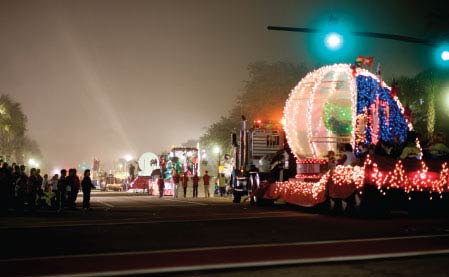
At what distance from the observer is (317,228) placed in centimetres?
1161

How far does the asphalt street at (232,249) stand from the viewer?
261 inches

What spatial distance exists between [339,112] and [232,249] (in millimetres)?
13321

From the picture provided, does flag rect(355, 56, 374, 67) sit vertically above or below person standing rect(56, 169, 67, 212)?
above

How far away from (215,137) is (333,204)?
56.2m

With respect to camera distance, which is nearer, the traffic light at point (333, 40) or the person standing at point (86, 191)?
the traffic light at point (333, 40)

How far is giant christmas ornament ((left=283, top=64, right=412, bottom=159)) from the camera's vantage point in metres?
17.6

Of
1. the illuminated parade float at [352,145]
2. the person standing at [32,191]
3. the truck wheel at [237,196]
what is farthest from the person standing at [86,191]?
the truck wheel at [237,196]

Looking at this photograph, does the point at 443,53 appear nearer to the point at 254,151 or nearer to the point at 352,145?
the point at 352,145

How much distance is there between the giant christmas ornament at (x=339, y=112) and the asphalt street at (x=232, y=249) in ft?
17.8

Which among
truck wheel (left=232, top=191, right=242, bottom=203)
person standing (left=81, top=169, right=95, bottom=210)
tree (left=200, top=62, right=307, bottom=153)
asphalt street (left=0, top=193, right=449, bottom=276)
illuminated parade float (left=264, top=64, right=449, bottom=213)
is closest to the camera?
asphalt street (left=0, top=193, right=449, bottom=276)

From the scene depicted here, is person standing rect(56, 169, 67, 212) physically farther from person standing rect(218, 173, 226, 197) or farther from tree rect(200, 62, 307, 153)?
tree rect(200, 62, 307, 153)

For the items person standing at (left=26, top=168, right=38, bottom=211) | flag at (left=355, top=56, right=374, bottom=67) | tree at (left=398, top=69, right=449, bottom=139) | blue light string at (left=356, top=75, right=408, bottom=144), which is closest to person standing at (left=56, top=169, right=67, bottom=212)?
person standing at (left=26, top=168, right=38, bottom=211)

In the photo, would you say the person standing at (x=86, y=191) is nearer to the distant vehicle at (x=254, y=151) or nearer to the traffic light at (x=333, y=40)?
the distant vehicle at (x=254, y=151)

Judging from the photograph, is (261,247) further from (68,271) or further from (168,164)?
(168,164)
